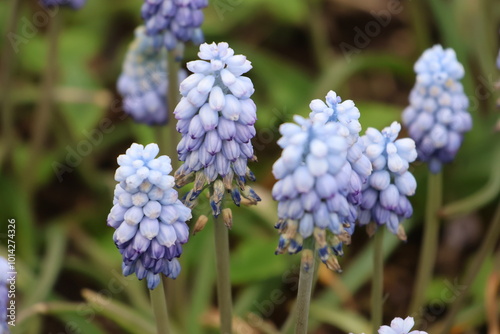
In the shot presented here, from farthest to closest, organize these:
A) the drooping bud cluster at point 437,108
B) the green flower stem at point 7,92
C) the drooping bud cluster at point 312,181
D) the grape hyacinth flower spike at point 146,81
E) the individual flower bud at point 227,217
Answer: the green flower stem at point 7,92 < the grape hyacinth flower spike at point 146,81 < the drooping bud cluster at point 437,108 < the individual flower bud at point 227,217 < the drooping bud cluster at point 312,181

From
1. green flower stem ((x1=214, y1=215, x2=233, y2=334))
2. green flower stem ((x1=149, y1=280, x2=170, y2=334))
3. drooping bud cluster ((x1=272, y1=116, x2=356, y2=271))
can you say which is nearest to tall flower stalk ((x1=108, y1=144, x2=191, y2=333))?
green flower stem ((x1=149, y1=280, x2=170, y2=334))

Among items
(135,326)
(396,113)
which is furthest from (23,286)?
(396,113)

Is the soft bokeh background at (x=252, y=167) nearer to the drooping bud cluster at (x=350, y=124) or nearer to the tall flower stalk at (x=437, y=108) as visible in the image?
the tall flower stalk at (x=437, y=108)

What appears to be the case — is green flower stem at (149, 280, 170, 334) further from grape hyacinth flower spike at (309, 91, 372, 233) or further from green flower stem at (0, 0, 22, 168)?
green flower stem at (0, 0, 22, 168)

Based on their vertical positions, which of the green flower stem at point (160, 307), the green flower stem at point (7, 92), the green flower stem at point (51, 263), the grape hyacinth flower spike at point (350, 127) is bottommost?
the green flower stem at point (160, 307)

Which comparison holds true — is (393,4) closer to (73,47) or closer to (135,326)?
(73,47)

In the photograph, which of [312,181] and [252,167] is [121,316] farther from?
[252,167]

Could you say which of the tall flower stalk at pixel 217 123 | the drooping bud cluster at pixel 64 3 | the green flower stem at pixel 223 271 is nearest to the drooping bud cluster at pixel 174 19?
the drooping bud cluster at pixel 64 3
